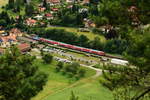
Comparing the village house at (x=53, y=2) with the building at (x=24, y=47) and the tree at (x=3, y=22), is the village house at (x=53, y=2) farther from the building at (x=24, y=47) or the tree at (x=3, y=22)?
the building at (x=24, y=47)

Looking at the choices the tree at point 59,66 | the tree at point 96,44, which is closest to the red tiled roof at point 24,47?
the tree at point 59,66

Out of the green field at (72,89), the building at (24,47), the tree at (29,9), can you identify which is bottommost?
the green field at (72,89)

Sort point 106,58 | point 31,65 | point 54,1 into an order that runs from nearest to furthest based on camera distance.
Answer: point 31,65 < point 106,58 < point 54,1

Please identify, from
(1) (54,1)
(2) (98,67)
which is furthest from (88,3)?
(2) (98,67)

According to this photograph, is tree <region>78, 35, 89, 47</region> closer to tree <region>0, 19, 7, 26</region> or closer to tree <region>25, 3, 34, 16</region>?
tree <region>0, 19, 7, 26</region>

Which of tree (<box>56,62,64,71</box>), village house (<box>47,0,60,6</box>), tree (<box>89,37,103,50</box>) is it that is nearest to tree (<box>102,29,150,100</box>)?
tree (<box>56,62,64,71</box>)

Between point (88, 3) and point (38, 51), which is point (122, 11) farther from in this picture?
point (88, 3)
